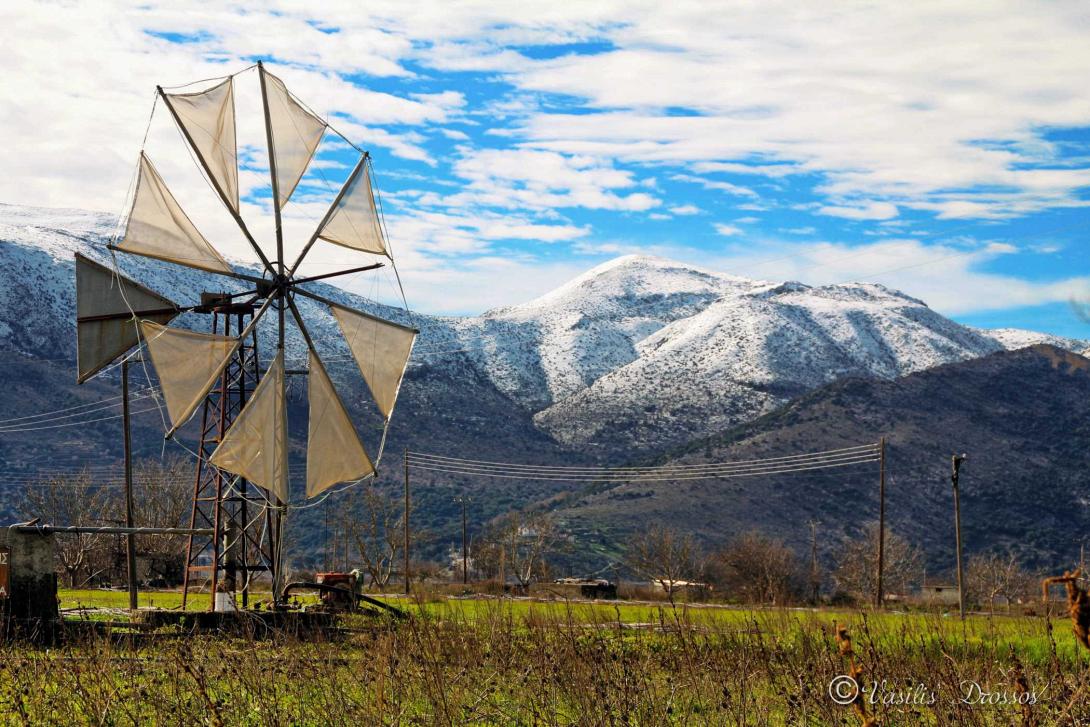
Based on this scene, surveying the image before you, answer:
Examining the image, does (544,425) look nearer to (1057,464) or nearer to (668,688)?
(1057,464)

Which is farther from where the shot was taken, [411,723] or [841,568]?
[841,568]

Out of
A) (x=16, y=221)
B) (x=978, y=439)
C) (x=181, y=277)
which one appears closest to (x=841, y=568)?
(x=978, y=439)

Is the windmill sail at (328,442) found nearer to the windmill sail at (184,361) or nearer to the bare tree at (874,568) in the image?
the windmill sail at (184,361)

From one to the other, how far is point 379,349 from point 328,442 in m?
2.15

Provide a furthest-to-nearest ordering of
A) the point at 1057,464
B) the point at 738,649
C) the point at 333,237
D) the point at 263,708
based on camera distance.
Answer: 1. the point at 1057,464
2. the point at 333,237
3. the point at 738,649
4. the point at 263,708

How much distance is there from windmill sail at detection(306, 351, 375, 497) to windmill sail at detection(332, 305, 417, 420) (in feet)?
3.21

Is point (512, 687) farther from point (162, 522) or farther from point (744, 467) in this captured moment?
point (744, 467)

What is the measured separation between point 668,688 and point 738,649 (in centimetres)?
84

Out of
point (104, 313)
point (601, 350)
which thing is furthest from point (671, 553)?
point (601, 350)

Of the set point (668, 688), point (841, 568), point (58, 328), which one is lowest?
point (841, 568)

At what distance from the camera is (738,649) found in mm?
11516

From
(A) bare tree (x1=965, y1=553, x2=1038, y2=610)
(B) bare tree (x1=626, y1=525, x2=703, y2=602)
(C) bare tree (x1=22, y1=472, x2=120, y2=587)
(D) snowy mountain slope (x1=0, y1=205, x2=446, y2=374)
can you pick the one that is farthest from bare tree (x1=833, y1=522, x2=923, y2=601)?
(D) snowy mountain slope (x1=0, y1=205, x2=446, y2=374)

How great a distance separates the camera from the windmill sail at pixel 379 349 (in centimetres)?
2164

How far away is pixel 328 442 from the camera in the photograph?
20.8 m
